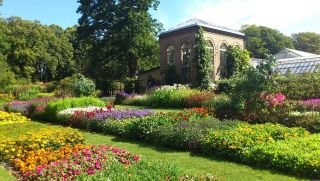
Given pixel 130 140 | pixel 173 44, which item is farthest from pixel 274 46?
pixel 130 140

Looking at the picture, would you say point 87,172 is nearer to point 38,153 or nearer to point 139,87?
point 38,153

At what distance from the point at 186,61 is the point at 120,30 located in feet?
22.6

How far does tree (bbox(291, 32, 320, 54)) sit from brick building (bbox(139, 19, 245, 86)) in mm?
41529

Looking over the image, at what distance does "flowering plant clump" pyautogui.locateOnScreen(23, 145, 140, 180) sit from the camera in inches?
251

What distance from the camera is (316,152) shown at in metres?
7.25

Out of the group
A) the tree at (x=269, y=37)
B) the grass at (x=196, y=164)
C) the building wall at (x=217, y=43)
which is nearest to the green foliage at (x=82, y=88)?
the building wall at (x=217, y=43)

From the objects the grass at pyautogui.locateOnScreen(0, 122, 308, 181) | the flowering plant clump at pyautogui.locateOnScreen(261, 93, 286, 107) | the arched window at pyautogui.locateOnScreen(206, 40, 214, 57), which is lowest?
the grass at pyautogui.locateOnScreen(0, 122, 308, 181)

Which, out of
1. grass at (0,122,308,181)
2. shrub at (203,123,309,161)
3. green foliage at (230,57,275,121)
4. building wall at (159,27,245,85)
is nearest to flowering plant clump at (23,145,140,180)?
grass at (0,122,308,181)

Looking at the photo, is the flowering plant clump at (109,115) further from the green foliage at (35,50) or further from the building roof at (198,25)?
the green foliage at (35,50)

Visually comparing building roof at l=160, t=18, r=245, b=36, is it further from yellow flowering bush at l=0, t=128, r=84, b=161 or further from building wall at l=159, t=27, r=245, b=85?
yellow flowering bush at l=0, t=128, r=84, b=161

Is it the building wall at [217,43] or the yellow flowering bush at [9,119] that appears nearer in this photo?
the yellow flowering bush at [9,119]

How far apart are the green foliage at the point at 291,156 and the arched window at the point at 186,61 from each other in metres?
21.5

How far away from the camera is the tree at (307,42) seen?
67863 mm

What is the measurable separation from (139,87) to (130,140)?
20.9 m
